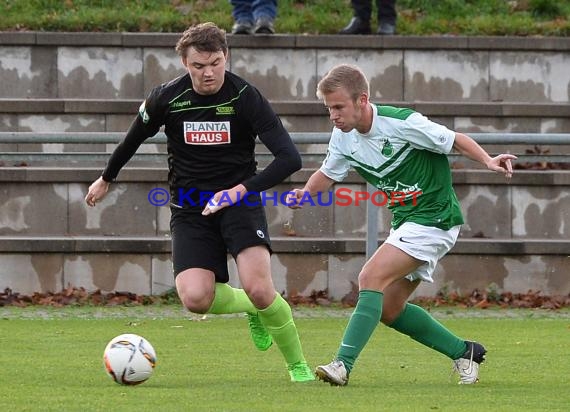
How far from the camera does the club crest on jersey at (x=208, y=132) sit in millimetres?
7961

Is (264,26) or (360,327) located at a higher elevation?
(264,26)

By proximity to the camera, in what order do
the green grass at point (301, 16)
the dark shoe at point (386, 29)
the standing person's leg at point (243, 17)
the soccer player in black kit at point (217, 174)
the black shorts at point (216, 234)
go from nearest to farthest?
the soccer player in black kit at point (217, 174) < the black shorts at point (216, 234) < the standing person's leg at point (243, 17) < the dark shoe at point (386, 29) < the green grass at point (301, 16)

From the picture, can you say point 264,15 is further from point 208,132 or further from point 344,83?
point 344,83

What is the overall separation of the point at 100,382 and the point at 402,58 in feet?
27.3

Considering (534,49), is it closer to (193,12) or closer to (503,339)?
(193,12)

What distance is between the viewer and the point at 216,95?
798cm

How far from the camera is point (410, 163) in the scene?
7.82 m

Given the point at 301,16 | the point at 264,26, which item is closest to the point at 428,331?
the point at 264,26

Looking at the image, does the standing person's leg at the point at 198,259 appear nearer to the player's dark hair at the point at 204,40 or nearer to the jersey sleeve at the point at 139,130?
the jersey sleeve at the point at 139,130

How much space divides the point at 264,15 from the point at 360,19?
1126 mm

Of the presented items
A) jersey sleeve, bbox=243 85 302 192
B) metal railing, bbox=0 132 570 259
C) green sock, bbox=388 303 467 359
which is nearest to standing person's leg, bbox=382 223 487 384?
green sock, bbox=388 303 467 359

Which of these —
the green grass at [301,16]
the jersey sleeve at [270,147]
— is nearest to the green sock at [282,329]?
the jersey sleeve at [270,147]

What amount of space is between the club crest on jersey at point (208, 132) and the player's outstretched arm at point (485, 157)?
1.30 m

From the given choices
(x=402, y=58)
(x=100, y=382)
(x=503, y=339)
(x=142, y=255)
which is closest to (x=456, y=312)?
(x=503, y=339)
